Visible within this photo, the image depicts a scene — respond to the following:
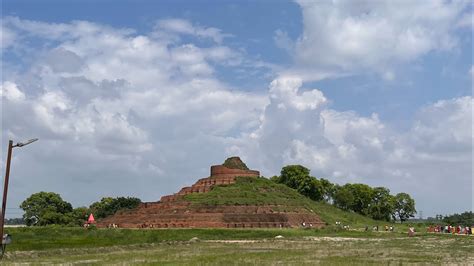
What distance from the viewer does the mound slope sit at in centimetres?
7988

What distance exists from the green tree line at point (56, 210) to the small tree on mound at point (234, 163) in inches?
1005

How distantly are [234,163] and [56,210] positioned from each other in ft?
116

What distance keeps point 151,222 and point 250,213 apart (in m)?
14.4

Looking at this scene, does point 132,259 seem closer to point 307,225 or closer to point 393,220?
point 307,225

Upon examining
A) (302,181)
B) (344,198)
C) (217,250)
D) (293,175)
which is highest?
(293,175)

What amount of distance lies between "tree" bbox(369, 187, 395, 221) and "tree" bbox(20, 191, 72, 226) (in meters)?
63.1

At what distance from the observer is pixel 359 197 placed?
125 m

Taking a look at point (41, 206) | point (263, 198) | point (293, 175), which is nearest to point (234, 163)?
point (293, 175)

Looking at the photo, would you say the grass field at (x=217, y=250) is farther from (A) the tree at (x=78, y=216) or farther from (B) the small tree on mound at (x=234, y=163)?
(A) the tree at (x=78, y=216)

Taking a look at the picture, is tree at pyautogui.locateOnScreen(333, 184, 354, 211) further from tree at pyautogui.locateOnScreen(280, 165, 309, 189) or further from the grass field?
the grass field

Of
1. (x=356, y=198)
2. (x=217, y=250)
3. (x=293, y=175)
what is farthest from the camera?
(x=356, y=198)

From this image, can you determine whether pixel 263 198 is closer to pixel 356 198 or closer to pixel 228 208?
pixel 228 208

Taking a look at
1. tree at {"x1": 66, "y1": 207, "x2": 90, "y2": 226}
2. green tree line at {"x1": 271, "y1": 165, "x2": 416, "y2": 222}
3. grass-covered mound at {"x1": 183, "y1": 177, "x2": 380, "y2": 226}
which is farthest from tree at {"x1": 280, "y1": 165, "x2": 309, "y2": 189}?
tree at {"x1": 66, "y1": 207, "x2": 90, "y2": 226}

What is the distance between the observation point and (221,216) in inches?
3123
